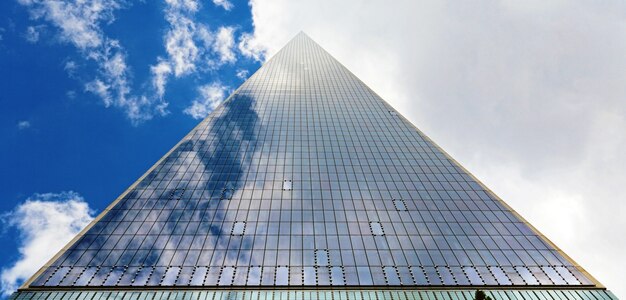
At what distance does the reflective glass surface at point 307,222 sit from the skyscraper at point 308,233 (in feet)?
0.55

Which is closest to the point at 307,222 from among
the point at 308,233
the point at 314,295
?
the point at 308,233

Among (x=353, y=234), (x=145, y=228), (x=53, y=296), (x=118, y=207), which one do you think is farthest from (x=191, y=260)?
(x=353, y=234)

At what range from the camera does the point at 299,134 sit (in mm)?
61625

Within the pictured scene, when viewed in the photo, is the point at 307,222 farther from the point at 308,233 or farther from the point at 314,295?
the point at 314,295

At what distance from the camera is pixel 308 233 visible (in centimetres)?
3819

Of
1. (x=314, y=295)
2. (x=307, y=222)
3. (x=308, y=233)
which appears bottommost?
(x=314, y=295)

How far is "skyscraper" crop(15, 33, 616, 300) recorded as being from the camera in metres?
31.6

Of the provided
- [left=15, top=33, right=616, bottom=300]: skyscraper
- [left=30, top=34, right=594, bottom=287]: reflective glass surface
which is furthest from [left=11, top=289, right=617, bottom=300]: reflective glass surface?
[left=30, top=34, right=594, bottom=287]: reflective glass surface

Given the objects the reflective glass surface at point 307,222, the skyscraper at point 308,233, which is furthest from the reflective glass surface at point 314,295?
the reflective glass surface at point 307,222

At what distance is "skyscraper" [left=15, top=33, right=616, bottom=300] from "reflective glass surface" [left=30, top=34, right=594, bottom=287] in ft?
0.55

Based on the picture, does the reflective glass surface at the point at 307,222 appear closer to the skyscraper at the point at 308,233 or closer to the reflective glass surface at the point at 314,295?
the skyscraper at the point at 308,233

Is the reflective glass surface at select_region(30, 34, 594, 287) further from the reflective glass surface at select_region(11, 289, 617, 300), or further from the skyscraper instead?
the reflective glass surface at select_region(11, 289, 617, 300)

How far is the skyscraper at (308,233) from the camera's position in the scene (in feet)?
104

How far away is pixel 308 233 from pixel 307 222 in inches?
81.0
